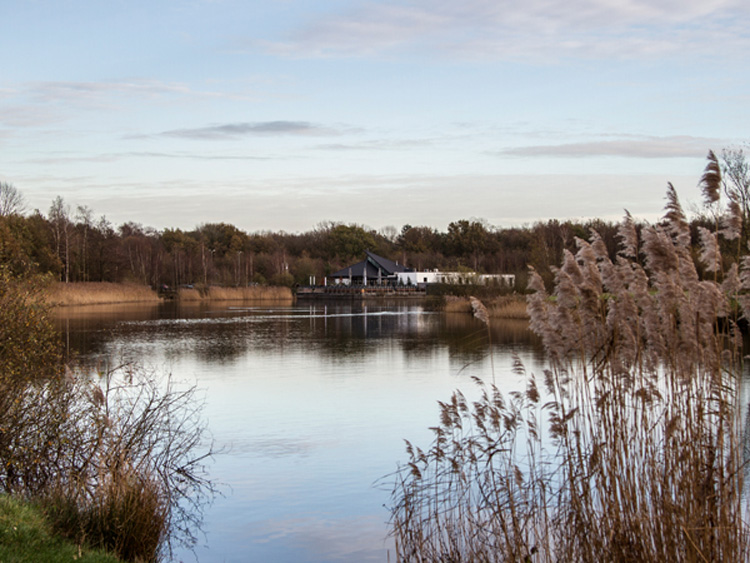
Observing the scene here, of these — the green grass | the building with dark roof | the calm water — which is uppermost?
the building with dark roof

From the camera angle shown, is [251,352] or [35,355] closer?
[35,355]

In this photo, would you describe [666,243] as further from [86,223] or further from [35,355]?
[86,223]

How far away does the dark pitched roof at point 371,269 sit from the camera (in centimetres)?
7462

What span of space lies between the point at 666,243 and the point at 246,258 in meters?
75.6

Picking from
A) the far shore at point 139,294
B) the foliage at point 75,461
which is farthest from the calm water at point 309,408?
the far shore at point 139,294

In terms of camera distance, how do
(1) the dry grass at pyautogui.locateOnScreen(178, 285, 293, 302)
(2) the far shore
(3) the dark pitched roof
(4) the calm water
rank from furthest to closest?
1. (3) the dark pitched roof
2. (1) the dry grass at pyautogui.locateOnScreen(178, 285, 293, 302)
3. (2) the far shore
4. (4) the calm water

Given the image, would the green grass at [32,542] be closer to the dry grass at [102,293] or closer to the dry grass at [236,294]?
the dry grass at [102,293]

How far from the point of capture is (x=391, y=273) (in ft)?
243

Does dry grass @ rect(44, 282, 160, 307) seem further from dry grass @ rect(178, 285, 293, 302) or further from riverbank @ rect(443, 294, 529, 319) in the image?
riverbank @ rect(443, 294, 529, 319)

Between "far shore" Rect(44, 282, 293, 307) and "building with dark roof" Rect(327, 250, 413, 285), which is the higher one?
"building with dark roof" Rect(327, 250, 413, 285)

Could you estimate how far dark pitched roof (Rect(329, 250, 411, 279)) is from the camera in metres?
74.6

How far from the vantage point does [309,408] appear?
13.2 metres

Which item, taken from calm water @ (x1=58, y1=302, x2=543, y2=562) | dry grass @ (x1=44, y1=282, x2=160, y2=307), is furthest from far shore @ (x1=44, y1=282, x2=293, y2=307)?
calm water @ (x1=58, y1=302, x2=543, y2=562)

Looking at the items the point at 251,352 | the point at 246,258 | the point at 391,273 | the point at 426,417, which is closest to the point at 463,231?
the point at 391,273
